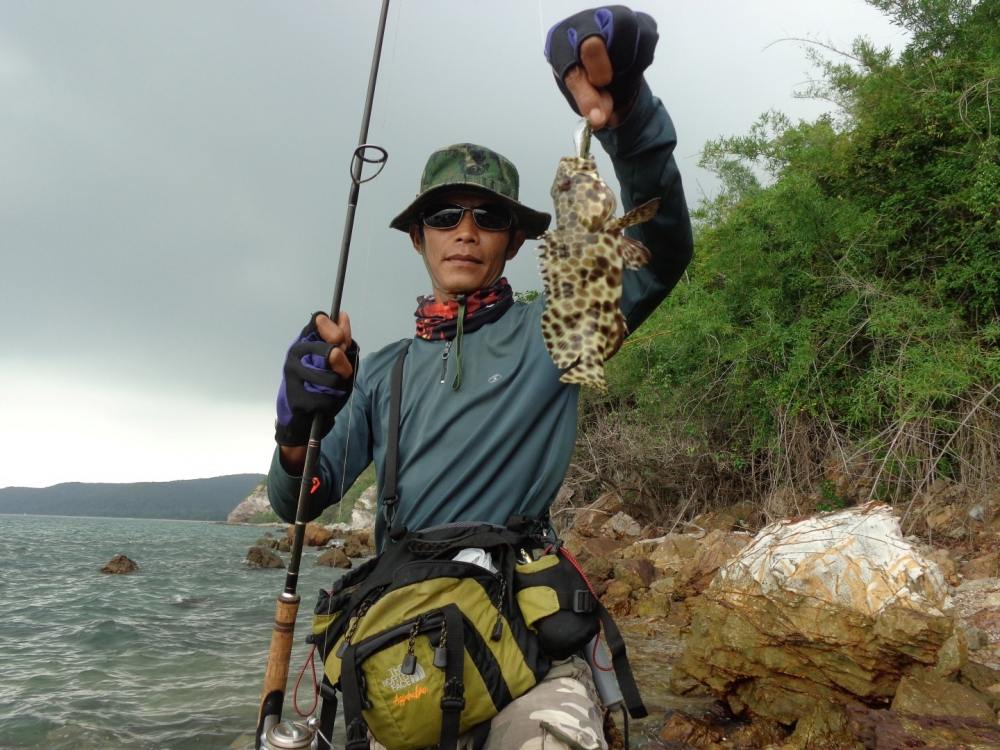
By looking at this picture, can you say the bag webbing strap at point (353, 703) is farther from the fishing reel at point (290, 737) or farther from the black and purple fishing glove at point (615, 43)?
the black and purple fishing glove at point (615, 43)

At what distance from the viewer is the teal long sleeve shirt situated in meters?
2.42

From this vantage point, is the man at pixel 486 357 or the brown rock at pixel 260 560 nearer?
the man at pixel 486 357

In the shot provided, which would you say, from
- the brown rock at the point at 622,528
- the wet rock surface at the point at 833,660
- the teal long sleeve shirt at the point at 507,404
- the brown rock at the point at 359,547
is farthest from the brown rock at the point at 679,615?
the brown rock at the point at 359,547

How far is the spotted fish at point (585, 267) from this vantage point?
2447 millimetres

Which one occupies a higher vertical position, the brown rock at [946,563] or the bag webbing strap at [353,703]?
the bag webbing strap at [353,703]

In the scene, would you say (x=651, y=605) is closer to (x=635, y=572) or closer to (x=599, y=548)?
(x=635, y=572)

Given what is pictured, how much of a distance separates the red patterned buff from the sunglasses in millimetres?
256

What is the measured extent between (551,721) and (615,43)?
7.04ft

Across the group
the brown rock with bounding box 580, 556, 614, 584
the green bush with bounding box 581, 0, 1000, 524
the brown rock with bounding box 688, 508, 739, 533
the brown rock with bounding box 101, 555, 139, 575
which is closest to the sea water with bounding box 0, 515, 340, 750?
the brown rock with bounding box 101, 555, 139, 575

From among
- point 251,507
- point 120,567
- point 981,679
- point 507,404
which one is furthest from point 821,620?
point 251,507

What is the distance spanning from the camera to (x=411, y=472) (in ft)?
8.19

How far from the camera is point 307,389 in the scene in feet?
8.28

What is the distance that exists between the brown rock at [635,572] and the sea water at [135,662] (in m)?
4.78

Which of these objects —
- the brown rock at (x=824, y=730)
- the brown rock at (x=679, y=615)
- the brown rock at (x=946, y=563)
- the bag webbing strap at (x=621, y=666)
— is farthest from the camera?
the brown rock at (x=679, y=615)
